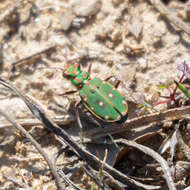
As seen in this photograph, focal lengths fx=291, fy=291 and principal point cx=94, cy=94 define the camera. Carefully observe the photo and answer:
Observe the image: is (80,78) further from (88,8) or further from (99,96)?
(88,8)

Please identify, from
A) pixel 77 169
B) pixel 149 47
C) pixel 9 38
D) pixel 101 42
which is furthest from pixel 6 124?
pixel 149 47

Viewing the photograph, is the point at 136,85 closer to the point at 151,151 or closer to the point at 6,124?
the point at 151,151

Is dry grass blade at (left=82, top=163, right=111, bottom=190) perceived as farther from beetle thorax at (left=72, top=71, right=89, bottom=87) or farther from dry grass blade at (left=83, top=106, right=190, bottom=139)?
beetle thorax at (left=72, top=71, right=89, bottom=87)

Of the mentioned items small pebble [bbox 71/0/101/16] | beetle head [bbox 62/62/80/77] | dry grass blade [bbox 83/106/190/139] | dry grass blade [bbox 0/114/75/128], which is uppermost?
small pebble [bbox 71/0/101/16]

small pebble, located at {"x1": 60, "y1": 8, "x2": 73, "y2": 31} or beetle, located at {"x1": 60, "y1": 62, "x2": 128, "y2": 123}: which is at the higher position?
small pebble, located at {"x1": 60, "y1": 8, "x2": 73, "y2": 31}

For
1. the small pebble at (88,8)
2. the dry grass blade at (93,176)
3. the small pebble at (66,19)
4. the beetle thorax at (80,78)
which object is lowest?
the dry grass blade at (93,176)

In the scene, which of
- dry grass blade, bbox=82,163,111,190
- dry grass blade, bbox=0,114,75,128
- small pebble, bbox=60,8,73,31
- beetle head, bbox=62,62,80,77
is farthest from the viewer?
small pebble, bbox=60,8,73,31

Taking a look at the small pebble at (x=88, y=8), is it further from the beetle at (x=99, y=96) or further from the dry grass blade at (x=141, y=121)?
the dry grass blade at (x=141, y=121)

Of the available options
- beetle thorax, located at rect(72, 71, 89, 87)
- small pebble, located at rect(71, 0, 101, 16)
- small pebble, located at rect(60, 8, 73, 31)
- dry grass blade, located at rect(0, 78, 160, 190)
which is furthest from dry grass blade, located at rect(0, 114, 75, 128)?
small pebble, located at rect(71, 0, 101, 16)

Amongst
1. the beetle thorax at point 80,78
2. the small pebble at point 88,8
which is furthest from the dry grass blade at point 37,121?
the small pebble at point 88,8

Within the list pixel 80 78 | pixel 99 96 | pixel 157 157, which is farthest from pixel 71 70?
pixel 157 157
